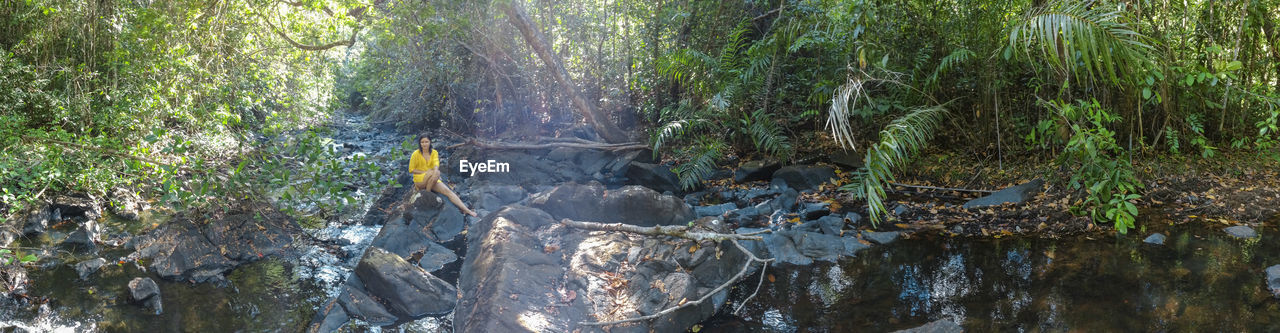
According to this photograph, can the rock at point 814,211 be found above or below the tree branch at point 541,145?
below

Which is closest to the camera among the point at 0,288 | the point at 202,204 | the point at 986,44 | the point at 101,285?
the point at 0,288

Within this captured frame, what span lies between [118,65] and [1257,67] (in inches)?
453

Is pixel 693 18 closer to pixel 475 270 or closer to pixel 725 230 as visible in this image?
pixel 725 230

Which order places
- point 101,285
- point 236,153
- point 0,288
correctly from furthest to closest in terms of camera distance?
point 236,153 → point 101,285 → point 0,288

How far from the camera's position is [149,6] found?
709 centimetres

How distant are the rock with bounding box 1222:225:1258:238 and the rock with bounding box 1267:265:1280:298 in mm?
974

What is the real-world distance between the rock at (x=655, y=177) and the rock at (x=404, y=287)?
12.2 ft

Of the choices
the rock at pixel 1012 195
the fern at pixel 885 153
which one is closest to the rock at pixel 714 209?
the fern at pixel 885 153

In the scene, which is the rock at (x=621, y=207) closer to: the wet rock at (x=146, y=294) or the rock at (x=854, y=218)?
the rock at (x=854, y=218)

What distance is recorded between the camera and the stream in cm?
394

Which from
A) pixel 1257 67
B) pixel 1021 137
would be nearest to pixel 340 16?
pixel 1021 137

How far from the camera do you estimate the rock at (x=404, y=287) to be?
438 centimetres

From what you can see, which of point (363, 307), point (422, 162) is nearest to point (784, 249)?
point (363, 307)

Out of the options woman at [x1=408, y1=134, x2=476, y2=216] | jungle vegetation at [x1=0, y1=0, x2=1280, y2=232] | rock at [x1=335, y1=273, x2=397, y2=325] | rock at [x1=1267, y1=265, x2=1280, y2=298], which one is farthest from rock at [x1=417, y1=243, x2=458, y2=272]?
rock at [x1=1267, y1=265, x2=1280, y2=298]
